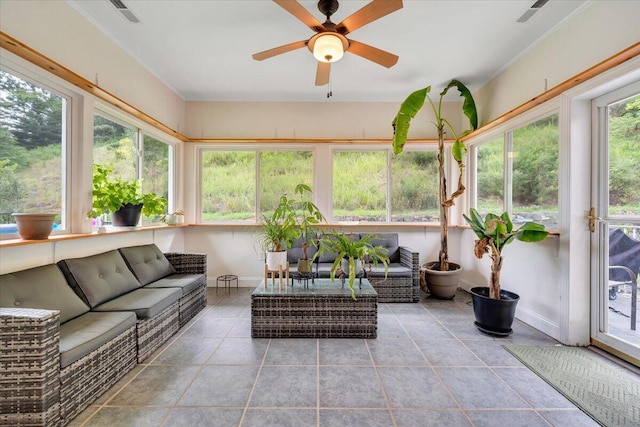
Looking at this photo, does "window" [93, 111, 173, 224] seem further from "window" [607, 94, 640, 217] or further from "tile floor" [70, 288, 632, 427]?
"window" [607, 94, 640, 217]

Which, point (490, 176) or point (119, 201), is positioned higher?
point (490, 176)

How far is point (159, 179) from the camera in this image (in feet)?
13.4

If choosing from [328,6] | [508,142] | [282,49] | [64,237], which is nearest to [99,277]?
[64,237]

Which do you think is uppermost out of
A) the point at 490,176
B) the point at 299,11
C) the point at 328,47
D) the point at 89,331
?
the point at 299,11

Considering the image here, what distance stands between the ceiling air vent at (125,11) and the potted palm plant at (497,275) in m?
4.00

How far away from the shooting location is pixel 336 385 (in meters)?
2.00

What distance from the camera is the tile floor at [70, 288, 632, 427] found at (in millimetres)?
1689

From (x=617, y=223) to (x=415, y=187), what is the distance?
251cm

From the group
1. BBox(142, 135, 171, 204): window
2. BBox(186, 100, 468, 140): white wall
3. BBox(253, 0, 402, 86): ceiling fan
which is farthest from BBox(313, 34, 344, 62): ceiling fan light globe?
BBox(142, 135, 171, 204): window

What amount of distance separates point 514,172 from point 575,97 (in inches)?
43.4

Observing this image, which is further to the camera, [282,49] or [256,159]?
[256,159]

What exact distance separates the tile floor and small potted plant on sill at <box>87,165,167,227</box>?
1380mm

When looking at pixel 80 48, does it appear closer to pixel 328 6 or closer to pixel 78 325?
pixel 328 6

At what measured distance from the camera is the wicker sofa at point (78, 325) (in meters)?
1.50
